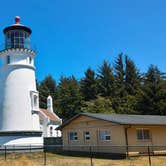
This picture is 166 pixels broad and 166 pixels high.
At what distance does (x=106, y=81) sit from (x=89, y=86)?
3.86 metres

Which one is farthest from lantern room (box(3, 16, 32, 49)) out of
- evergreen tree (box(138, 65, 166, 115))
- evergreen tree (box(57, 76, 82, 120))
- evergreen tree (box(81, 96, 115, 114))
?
evergreen tree (box(57, 76, 82, 120))

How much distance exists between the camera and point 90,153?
19.0m

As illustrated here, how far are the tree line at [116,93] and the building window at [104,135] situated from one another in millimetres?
21004

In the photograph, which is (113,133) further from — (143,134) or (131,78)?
(131,78)

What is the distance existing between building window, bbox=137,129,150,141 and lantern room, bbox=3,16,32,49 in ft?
46.9

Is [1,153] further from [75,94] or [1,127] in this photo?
[75,94]

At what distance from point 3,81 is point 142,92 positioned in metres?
24.3

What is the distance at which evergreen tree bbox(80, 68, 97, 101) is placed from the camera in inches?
2273

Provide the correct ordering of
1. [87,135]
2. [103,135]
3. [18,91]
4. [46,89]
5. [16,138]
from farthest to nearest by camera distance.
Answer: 1. [46,89]
2. [18,91]
3. [16,138]
4. [87,135]
5. [103,135]

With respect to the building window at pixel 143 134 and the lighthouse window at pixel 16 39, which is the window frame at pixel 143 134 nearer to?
the building window at pixel 143 134

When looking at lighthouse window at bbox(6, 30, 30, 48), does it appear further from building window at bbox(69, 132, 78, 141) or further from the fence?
building window at bbox(69, 132, 78, 141)

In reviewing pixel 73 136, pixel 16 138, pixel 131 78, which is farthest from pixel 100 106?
pixel 16 138

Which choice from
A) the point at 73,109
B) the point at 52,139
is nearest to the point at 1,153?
the point at 52,139

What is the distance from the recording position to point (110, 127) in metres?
21.7
